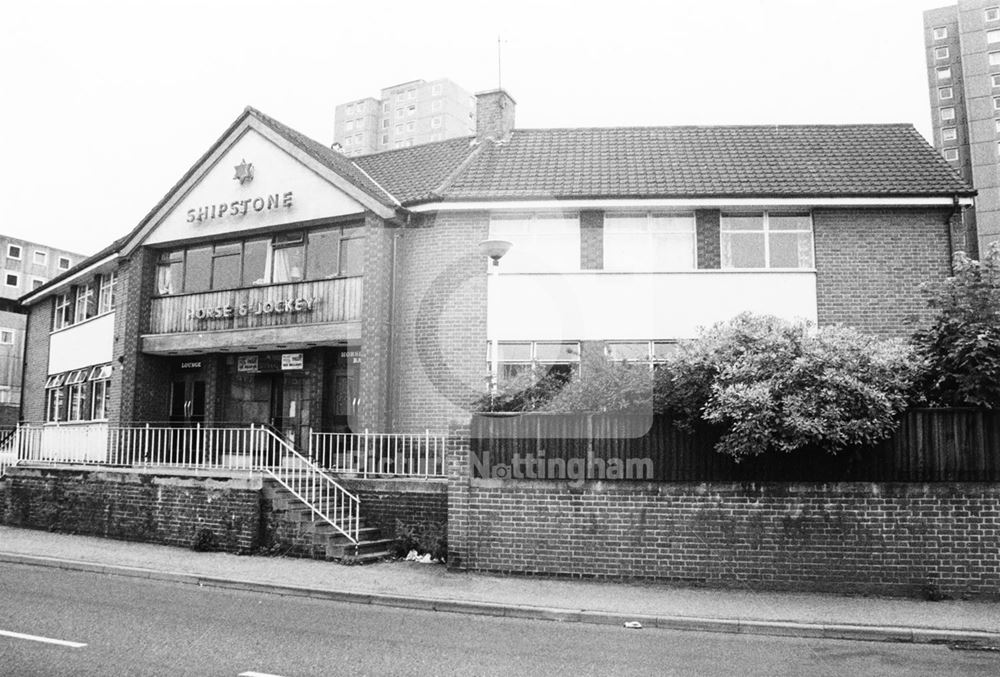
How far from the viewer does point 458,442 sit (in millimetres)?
11477

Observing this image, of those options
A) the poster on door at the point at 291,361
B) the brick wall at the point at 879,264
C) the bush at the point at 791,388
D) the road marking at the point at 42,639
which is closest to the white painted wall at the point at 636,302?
the brick wall at the point at 879,264

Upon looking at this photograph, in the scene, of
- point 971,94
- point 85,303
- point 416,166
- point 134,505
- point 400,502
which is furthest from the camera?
point 971,94

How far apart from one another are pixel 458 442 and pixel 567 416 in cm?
158

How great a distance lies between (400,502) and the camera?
13.2 m

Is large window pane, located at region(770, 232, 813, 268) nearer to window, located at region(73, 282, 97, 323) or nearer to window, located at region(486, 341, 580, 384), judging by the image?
window, located at region(486, 341, 580, 384)

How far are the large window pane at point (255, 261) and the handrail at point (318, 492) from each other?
6.64 m

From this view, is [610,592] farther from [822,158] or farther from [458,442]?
[822,158]


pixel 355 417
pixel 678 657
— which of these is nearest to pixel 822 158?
pixel 355 417

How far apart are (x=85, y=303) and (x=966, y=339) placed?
24.0 metres

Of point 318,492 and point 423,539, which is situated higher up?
point 318,492

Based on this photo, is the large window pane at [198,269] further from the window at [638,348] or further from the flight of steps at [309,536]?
the window at [638,348]

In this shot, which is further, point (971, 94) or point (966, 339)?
point (971, 94)

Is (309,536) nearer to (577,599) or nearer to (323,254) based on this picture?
(577,599)

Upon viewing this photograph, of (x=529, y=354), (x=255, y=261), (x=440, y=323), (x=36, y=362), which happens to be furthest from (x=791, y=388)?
(x=36, y=362)
